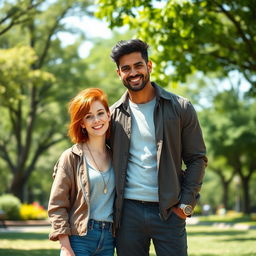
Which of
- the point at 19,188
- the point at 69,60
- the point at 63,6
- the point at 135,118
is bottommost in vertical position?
the point at 19,188

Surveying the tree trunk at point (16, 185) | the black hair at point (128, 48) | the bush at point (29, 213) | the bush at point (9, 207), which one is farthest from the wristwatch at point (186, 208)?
the tree trunk at point (16, 185)

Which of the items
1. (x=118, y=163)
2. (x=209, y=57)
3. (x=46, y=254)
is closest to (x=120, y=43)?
(x=118, y=163)

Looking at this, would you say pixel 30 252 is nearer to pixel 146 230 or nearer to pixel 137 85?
pixel 146 230

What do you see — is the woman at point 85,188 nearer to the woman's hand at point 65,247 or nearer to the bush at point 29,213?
the woman's hand at point 65,247

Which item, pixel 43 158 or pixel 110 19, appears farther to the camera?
pixel 43 158

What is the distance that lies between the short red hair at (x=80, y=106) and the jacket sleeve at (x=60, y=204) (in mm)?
334

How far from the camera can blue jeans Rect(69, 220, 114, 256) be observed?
14.9 feet

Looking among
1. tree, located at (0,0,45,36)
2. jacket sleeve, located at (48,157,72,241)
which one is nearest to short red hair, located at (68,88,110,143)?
jacket sleeve, located at (48,157,72,241)

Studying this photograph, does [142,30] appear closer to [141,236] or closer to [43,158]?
[141,236]

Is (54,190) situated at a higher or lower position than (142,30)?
lower

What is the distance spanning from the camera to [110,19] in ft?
45.3

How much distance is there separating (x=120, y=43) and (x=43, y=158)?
139 ft

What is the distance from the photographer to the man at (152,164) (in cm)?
476

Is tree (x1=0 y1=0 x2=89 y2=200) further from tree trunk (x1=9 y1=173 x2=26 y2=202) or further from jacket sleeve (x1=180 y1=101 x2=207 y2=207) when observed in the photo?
jacket sleeve (x1=180 y1=101 x2=207 y2=207)
